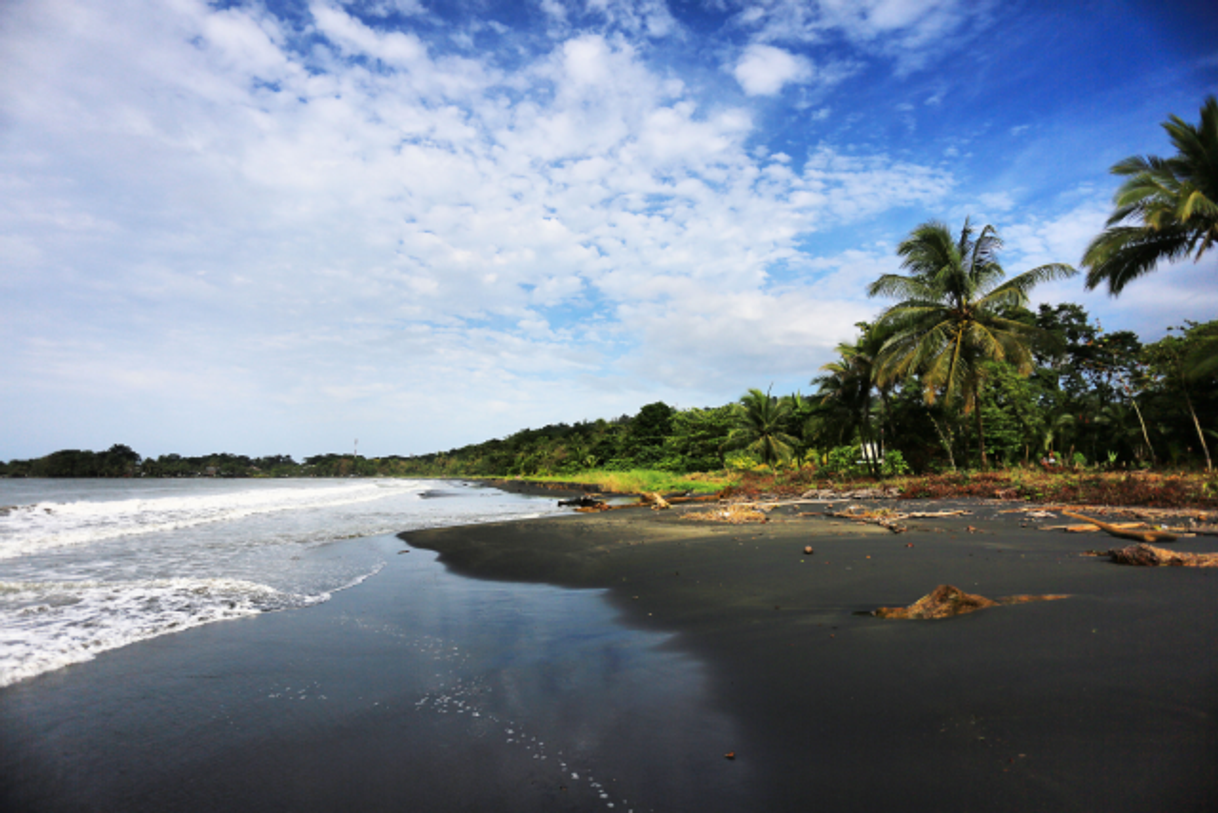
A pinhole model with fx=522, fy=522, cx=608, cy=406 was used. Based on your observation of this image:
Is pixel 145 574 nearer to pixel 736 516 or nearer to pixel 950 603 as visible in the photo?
pixel 950 603

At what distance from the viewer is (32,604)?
552 cm

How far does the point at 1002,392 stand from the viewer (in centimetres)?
2594

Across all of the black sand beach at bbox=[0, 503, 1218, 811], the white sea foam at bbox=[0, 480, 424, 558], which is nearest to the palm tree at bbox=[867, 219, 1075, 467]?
the black sand beach at bbox=[0, 503, 1218, 811]

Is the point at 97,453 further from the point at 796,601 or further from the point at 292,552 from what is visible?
the point at 796,601

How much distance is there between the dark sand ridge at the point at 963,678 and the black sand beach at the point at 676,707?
15 mm

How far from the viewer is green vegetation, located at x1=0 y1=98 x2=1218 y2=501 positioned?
15336mm

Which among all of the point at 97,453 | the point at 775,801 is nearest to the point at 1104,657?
the point at 775,801

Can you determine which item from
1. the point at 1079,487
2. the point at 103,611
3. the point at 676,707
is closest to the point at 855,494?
the point at 1079,487

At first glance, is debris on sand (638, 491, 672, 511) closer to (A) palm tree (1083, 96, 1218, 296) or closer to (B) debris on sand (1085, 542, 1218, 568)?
(B) debris on sand (1085, 542, 1218, 568)

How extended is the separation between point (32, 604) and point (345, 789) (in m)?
5.97

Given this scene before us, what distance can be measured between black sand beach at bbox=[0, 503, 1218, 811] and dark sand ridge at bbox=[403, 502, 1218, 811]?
1 cm

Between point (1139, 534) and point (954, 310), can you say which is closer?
point (1139, 534)

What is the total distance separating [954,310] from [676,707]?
21.2 meters

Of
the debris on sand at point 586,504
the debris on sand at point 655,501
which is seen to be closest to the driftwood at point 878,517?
the debris on sand at point 655,501
